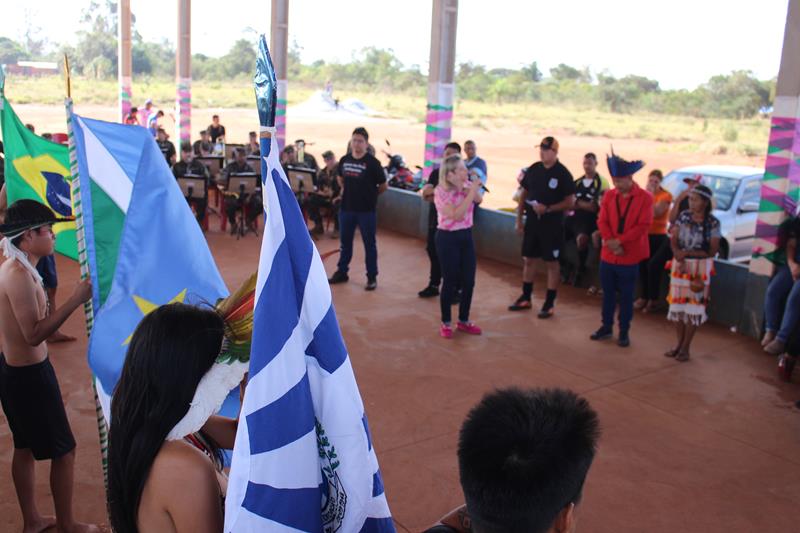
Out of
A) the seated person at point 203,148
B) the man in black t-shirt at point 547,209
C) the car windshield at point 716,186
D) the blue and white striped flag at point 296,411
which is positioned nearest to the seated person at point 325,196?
the seated person at point 203,148

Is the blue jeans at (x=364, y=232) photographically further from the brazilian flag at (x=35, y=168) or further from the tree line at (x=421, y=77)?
the tree line at (x=421, y=77)

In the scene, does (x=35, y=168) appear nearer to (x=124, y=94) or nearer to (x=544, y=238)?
(x=544, y=238)

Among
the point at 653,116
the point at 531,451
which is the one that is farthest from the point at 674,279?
the point at 653,116

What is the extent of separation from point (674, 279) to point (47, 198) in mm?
5422

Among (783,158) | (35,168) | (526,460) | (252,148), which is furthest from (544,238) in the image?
Answer: (252,148)

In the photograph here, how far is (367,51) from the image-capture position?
245 ft

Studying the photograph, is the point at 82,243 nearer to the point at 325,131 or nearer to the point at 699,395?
the point at 699,395

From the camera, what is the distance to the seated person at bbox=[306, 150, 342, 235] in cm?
1288

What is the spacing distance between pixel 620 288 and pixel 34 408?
18.2 feet

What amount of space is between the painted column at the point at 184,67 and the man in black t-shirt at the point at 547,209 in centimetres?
1211

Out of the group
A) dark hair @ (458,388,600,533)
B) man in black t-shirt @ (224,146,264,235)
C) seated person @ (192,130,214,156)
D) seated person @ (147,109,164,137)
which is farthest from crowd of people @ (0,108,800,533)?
seated person @ (147,109,164,137)

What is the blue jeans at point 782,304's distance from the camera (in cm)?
704

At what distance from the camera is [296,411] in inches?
89.7

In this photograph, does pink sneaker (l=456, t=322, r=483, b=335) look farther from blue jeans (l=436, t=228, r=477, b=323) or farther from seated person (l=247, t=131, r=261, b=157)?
seated person (l=247, t=131, r=261, b=157)
